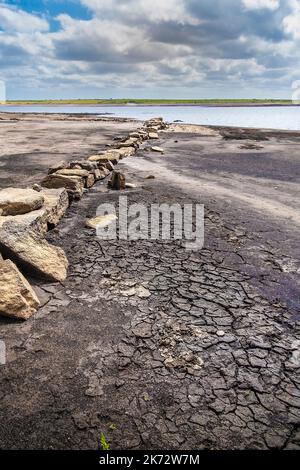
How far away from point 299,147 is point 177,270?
14262mm

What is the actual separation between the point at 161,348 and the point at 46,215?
3129 millimetres

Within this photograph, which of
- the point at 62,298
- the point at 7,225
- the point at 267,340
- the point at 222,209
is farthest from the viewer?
the point at 222,209

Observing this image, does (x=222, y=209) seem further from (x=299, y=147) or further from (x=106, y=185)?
(x=299, y=147)

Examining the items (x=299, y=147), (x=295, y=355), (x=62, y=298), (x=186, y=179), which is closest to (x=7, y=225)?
(x=62, y=298)

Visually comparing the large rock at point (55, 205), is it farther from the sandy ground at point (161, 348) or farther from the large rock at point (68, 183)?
the large rock at point (68, 183)

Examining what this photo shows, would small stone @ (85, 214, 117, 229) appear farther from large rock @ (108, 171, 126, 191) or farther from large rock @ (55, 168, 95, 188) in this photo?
large rock @ (55, 168, 95, 188)

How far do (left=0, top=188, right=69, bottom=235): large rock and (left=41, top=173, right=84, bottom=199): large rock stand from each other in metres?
0.64

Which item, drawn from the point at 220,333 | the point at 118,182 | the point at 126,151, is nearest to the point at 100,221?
the point at 118,182

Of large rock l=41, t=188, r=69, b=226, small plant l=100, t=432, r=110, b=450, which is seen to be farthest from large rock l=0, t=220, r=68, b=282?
small plant l=100, t=432, r=110, b=450

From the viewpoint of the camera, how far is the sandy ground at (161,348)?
2314 millimetres

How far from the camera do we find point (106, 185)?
857 centimetres

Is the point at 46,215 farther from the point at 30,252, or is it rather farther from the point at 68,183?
the point at 68,183

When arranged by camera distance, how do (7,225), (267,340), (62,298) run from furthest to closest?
(7,225) < (62,298) < (267,340)

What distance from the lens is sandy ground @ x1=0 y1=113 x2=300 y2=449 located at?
2.31 m
